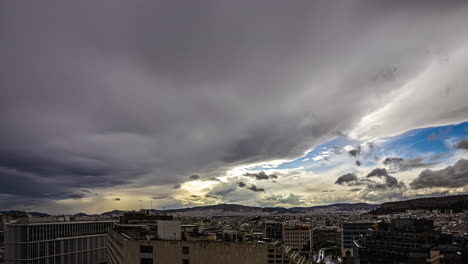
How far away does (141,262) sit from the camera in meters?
51.5

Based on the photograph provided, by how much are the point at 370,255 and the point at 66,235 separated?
280 ft

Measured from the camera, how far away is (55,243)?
102 m

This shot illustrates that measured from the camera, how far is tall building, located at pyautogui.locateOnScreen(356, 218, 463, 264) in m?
55.9

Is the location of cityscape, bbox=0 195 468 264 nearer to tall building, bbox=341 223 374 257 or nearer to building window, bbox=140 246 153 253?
building window, bbox=140 246 153 253

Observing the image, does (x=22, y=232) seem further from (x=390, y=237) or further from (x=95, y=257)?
Answer: (x=390, y=237)

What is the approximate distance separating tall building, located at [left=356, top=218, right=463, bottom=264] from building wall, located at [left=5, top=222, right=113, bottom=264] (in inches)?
3233

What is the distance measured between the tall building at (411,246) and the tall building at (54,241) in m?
82.1

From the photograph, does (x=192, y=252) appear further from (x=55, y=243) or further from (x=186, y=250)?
(x=55, y=243)

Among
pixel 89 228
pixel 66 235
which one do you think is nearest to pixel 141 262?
pixel 66 235

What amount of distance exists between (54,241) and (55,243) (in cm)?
83

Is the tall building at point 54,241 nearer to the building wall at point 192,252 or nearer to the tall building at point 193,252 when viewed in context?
the tall building at point 193,252

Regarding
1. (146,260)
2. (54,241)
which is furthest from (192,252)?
(54,241)

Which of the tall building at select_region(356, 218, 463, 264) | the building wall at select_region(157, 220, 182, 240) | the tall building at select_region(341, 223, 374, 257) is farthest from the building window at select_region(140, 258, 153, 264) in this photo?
the tall building at select_region(341, 223, 374, 257)

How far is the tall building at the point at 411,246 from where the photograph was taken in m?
55.9
